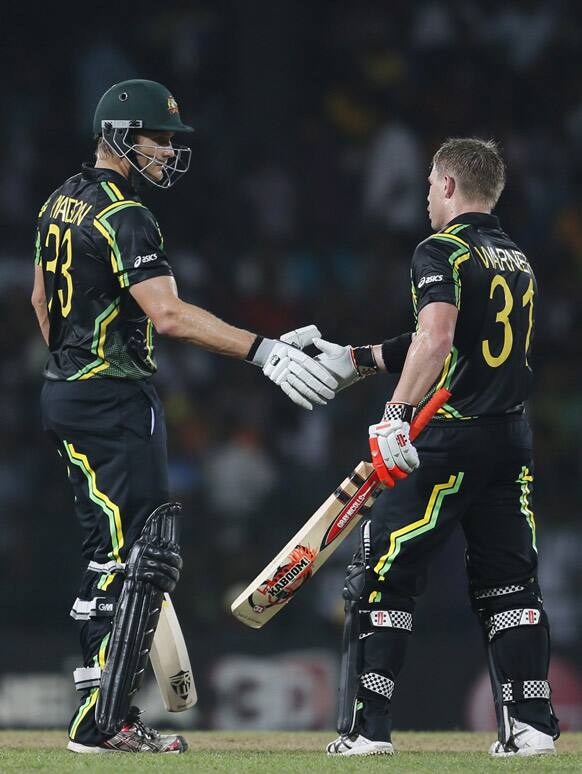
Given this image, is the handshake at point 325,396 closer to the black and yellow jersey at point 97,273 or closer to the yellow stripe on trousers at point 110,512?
the black and yellow jersey at point 97,273

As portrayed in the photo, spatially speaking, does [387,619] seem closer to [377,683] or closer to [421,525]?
[377,683]

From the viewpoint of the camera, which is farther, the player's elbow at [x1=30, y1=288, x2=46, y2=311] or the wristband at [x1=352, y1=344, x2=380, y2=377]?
the wristband at [x1=352, y1=344, x2=380, y2=377]

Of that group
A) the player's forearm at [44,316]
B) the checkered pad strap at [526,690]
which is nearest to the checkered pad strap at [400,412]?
the checkered pad strap at [526,690]

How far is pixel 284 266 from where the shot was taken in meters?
10.0

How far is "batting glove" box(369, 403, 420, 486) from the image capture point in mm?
4309

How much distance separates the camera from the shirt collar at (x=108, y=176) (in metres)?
4.67

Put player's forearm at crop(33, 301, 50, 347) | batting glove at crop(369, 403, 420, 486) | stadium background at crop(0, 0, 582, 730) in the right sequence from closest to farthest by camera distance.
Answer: batting glove at crop(369, 403, 420, 486) → player's forearm at crop(33, 301, 50, 347) → stadium background at crop(0, 0, 582, 730)

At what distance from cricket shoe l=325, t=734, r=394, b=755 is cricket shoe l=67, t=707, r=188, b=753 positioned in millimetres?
484

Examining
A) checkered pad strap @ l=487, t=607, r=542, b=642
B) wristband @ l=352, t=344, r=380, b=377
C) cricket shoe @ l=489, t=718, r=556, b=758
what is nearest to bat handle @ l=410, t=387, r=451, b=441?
wristband @ l=352, t=344, r=380, b=377

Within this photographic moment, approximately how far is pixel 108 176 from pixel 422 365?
1193 mm

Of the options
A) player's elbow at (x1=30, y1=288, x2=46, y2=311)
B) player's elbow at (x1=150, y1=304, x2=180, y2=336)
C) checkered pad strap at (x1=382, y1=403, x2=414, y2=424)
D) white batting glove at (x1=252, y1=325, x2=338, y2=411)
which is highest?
player's elbow at (x1=30, y1=288, x2=46, y2=311)

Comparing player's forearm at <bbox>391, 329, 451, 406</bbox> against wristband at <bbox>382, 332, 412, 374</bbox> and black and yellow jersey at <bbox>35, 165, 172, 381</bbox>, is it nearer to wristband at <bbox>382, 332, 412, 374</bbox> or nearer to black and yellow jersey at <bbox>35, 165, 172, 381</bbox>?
wristband at <bbox>382, 332, 412, 374</bbox>

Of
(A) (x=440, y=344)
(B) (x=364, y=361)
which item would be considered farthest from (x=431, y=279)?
(B) (x=364, y=361)

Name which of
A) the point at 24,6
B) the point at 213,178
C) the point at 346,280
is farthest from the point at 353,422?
the point at 24,6
